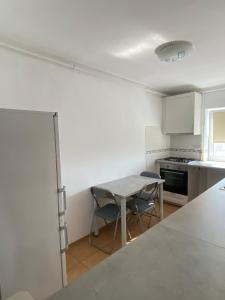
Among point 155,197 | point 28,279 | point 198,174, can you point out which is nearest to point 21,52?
point 28,279

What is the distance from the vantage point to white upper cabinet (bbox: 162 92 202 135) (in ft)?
11.7

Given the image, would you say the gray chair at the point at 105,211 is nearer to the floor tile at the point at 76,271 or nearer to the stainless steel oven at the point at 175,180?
the floor tile at the point at 76,271

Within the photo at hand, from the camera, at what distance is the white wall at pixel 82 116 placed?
194 cm

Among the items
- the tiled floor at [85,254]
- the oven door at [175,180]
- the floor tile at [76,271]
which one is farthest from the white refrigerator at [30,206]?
the oven door at [175,180]

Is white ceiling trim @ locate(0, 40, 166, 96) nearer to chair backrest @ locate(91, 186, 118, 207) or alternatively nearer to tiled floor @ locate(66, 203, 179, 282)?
chair backrest @ locate(91, 186, 118, 207)

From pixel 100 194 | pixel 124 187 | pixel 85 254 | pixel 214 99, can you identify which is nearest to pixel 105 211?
pixel 100 194

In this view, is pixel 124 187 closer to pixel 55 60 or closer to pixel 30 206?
pixel 30 206

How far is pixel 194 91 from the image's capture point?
372 cm

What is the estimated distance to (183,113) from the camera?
12.0 ft

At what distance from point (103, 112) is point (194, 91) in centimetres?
207

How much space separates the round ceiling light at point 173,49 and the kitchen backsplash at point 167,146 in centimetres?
177

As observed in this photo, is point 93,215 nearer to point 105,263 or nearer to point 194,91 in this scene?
point 105,263

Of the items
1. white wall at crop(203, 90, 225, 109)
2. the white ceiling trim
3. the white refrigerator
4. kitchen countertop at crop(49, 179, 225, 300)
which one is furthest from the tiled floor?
white wall at crop(203, 90, 225, 109)

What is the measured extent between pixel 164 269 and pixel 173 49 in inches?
72.5
